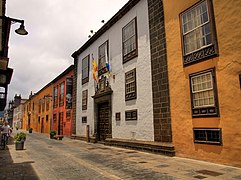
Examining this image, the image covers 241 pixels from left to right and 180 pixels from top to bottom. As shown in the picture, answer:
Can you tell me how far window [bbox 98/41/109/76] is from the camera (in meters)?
15.8

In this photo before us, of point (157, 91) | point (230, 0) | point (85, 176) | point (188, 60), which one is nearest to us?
point (85, 176)

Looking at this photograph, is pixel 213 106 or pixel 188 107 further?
pixel 188 107

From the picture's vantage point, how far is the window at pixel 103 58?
1584cm

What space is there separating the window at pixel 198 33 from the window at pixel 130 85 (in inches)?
160

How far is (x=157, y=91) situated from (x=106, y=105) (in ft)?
20.1

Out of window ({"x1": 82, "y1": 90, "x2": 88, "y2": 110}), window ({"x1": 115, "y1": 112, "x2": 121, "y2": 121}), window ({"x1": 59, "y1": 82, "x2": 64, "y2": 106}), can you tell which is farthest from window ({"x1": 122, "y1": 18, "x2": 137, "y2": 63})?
window ({"x1": 59, "y1": 82, "x2": 64, "y2": 106})

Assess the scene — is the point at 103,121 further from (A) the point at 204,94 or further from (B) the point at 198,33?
(B) the point at 198,33

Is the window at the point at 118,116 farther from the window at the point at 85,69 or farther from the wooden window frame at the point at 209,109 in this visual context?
the window at the point at 85,69

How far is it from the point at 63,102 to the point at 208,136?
21170 mm

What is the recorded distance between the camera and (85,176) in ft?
19.5

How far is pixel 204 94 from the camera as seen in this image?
8094 mm

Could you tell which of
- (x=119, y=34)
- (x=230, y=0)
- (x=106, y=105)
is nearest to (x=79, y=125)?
(x=106, y=105)

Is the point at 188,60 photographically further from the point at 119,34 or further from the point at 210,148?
the point at 119,34

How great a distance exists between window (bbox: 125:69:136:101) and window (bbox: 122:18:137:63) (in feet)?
3.48
